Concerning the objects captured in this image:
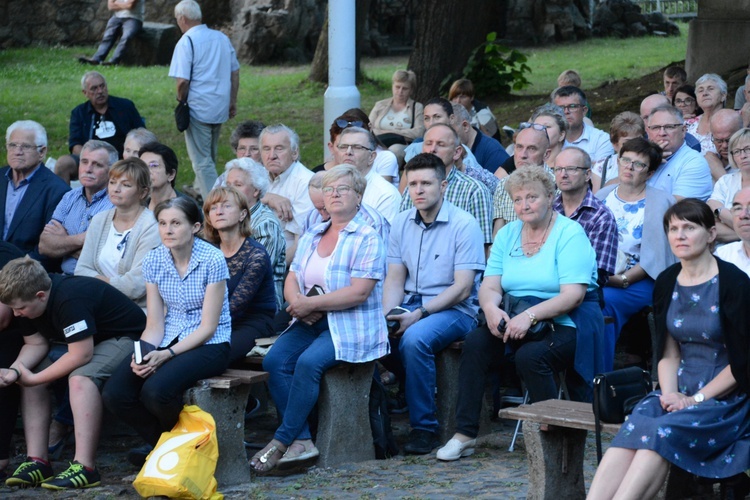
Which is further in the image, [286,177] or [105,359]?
[286,177]

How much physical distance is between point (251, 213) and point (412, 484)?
2.12m

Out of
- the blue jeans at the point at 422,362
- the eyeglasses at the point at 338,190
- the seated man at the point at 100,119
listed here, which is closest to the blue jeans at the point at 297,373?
the blue jeans at the point at 422,362

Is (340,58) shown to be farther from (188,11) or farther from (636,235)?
(636,235)

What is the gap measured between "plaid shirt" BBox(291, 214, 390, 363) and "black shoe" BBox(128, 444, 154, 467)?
115cm

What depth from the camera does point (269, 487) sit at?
573 centimetres

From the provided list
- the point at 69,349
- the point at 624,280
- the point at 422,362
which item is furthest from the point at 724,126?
the point at 69,349

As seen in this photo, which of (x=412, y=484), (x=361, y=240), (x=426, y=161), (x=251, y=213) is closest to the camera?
(x=412, y=484)

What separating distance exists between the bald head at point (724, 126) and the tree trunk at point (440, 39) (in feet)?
23.4

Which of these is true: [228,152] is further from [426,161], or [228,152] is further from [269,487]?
[269,487]

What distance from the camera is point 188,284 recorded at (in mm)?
5867

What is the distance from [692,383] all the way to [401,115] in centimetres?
557

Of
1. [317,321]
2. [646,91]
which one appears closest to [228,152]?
[646,91]

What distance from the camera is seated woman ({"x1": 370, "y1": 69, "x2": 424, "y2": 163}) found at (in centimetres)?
999

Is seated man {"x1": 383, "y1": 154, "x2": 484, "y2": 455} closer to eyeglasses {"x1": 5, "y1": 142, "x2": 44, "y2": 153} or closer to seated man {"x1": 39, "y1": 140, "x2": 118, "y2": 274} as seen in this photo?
seated man {"x1": 39, "y1": 140, "x2": 118, "y2": 274}
